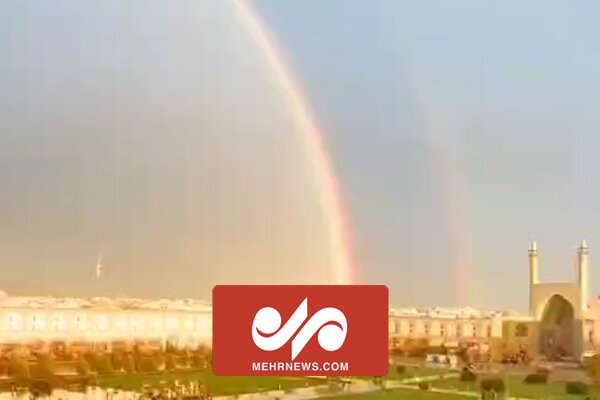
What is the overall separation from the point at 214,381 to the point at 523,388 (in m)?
1.03

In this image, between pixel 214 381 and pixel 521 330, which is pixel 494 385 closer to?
pixel 521 330

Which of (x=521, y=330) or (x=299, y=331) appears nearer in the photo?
(x=299, y=331)

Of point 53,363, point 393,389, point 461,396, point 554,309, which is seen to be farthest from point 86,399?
point 554,309

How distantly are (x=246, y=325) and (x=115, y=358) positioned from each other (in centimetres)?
46

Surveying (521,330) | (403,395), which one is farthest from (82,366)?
(521,330)

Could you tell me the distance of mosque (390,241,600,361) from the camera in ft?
9.27

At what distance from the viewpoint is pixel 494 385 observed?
9.64ft

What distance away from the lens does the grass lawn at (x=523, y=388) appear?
2.89 meters

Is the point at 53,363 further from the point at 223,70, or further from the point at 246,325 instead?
the point at 223,70

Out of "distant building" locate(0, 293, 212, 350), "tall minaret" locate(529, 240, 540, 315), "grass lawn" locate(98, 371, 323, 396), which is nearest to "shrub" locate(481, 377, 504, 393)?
"tall minaret" locate(529, 240, 540, 315)

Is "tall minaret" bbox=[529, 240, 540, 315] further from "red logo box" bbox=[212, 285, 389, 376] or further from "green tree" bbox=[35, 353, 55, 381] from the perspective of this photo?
"green tree" bbox=[35, 353, 55, 381]

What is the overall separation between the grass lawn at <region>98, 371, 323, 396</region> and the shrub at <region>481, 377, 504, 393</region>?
582 millimetres

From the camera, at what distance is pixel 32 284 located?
287cm

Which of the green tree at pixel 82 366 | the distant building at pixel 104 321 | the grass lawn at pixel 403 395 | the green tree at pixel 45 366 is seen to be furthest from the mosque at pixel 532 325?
the green tree at pixel 45 366
